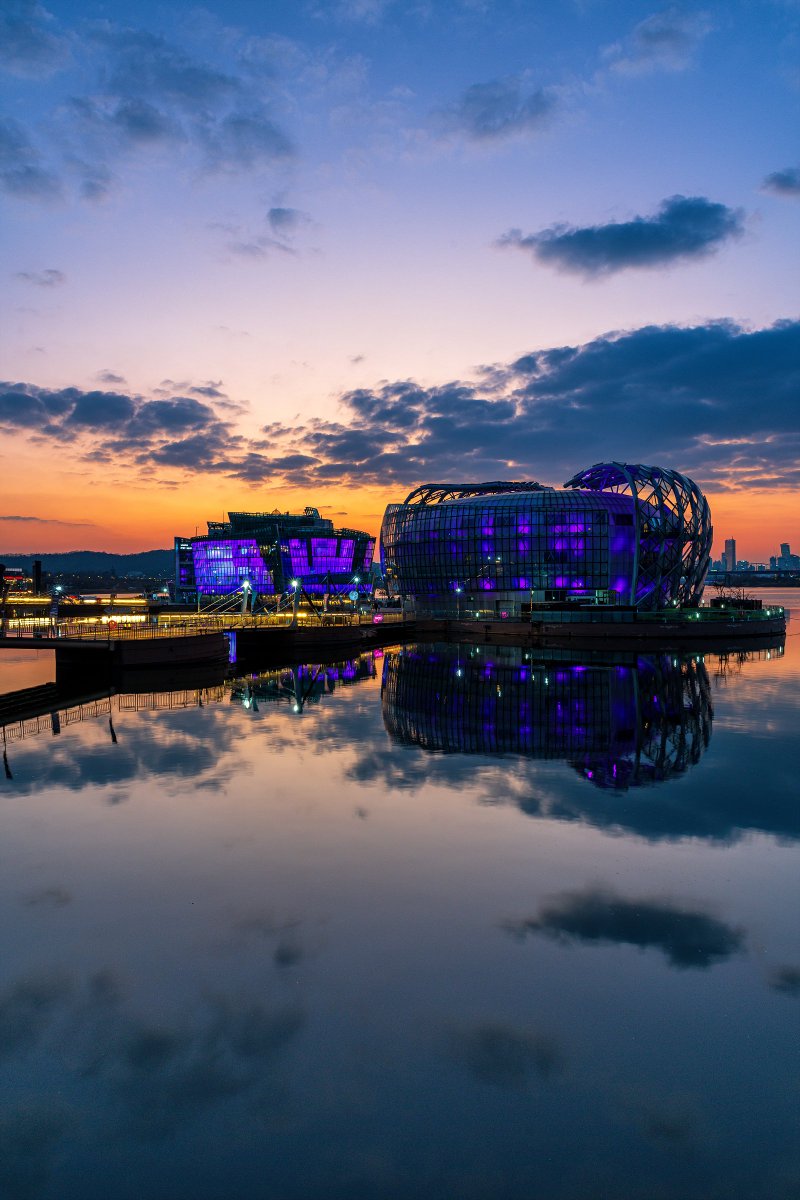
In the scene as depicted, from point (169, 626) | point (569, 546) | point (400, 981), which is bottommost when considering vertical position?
point (400, 981)

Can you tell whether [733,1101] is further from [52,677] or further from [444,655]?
[444,655]

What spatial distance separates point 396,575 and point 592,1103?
15102cm

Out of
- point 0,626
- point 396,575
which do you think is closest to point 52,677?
point 0,626

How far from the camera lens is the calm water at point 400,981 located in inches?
376

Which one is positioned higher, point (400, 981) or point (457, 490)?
point (457, 490)

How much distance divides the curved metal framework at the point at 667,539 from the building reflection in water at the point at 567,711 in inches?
2343

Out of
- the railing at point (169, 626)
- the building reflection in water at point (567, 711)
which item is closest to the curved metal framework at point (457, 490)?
the railing at point (169, 626)

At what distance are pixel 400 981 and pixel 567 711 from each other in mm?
30845

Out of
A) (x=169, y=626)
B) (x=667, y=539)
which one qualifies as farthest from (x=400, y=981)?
(x=667, y=539)

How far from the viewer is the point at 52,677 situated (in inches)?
2334

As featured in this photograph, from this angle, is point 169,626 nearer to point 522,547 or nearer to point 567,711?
point 567,711

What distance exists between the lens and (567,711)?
1687 inches

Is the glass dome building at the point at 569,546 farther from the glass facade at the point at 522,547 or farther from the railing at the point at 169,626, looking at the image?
the railing at the point at 169,626

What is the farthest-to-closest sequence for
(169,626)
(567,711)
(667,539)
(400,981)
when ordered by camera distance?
1. (667,539)
2. (169,626)
3. (567,711)
4. (400,981)
